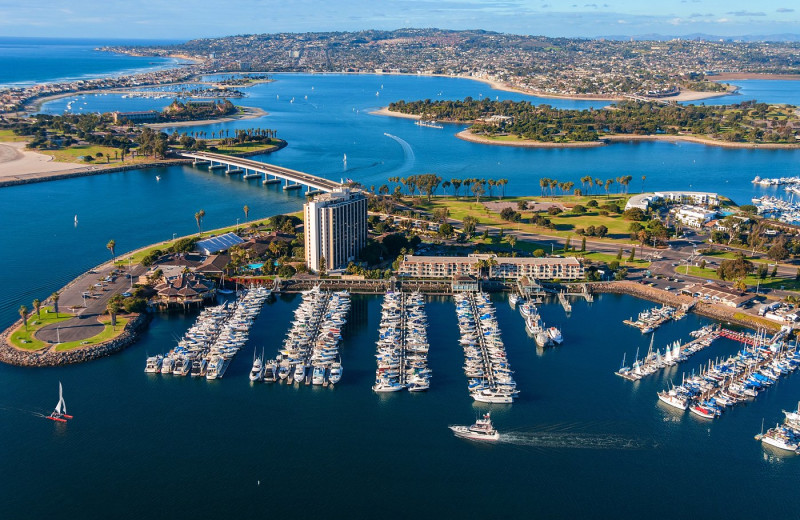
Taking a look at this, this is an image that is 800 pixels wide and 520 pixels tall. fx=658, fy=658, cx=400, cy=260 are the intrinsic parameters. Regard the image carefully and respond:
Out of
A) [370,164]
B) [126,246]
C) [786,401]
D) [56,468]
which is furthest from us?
[370,164]

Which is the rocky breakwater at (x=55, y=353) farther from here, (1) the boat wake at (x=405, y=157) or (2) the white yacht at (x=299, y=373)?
(1) the boat wake at (x=405, y=157)

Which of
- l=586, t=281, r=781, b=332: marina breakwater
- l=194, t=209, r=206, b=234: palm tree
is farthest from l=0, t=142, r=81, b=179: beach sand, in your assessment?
l=586, t=281, r=781, b=332: marina breakwater

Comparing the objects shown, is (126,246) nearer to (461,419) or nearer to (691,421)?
(461,419)

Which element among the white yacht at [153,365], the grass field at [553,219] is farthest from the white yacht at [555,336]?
the white yacht at [153,365]

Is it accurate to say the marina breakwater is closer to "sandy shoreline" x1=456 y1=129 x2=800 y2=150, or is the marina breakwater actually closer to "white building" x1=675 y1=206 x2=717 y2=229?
"white building" x1=675 y1=206 x2=717 y2=229

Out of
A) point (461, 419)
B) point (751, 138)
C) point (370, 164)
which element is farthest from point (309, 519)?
point (751, 138)

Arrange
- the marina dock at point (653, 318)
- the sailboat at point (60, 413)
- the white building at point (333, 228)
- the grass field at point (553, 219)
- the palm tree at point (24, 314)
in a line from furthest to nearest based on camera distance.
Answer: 1. the grass field at point (553, 219)
2. the white building at point (333, 228)
3. the marina dock at point (653, 318)
4. the palm tree at point (24, 314)
5. the sailboat at point (60, 413)

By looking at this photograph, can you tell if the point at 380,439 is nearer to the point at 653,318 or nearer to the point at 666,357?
the point at 666,357
